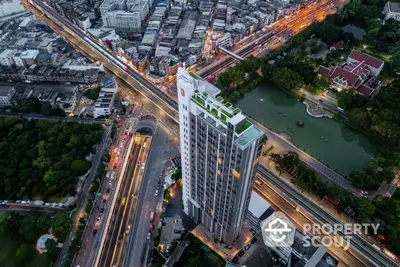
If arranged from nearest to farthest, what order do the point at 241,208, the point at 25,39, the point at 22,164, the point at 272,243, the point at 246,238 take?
the point at 241,208, the point at 272,243, the point at 246,238, the point at 22,164, the point at 25,39

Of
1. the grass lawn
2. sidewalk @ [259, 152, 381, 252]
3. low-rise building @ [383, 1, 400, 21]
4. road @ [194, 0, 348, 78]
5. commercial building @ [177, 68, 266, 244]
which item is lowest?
the grass lawn

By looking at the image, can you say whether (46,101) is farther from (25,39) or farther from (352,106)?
(352,106)

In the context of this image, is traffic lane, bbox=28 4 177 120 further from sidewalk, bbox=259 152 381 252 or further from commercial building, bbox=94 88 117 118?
sidewalk, bbox=259 152 381 252

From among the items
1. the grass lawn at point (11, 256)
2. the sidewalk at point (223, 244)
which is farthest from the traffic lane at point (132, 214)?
the grass lawn at point (11, 256)

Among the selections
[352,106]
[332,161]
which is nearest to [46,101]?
[332,161]

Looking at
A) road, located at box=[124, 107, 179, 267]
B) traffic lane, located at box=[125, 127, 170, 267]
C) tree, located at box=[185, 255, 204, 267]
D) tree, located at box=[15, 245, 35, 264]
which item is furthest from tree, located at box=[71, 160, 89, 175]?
tree, located at box=[185, 255, 204, 267]

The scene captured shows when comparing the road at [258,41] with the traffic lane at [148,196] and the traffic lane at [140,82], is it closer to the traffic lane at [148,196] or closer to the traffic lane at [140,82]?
the traffic lane at [140,82]
